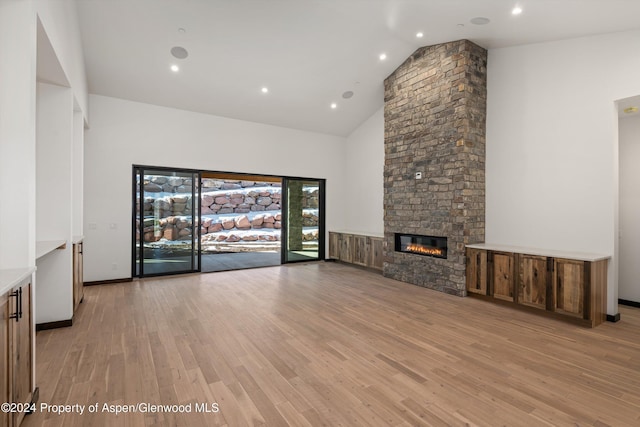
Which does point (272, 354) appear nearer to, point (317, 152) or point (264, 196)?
point (317, 152)

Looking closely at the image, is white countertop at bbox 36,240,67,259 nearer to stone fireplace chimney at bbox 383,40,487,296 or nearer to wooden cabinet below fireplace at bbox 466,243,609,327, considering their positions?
stone fireplace chimney at bbox 383,40,487,296

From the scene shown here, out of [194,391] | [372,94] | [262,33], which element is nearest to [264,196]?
[372,94]

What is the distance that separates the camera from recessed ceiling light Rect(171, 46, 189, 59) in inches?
193

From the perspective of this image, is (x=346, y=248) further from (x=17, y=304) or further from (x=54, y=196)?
→ (x=17, y=304)

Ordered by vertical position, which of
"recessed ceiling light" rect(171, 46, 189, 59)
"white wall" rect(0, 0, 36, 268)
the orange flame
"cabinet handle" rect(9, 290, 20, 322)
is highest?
"recessed ceiling light" rect(171, 46, 189, 59)

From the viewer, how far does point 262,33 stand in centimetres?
471

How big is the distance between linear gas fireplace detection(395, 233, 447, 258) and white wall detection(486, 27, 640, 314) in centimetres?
80

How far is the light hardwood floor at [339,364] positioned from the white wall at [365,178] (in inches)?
129

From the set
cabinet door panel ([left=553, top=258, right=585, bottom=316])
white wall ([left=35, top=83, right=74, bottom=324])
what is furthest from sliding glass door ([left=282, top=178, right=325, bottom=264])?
cabinet door panel ([left=553, top=258, right=585, bottom=316])

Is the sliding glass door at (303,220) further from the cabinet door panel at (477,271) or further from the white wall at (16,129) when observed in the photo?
the white wall at (16,129)

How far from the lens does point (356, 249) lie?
24.5ft

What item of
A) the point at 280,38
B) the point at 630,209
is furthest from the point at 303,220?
the point at 630,209

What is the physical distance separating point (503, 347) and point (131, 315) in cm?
442

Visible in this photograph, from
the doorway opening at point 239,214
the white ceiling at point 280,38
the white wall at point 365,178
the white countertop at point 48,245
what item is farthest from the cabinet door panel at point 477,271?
the doorway opening at point 239,214
